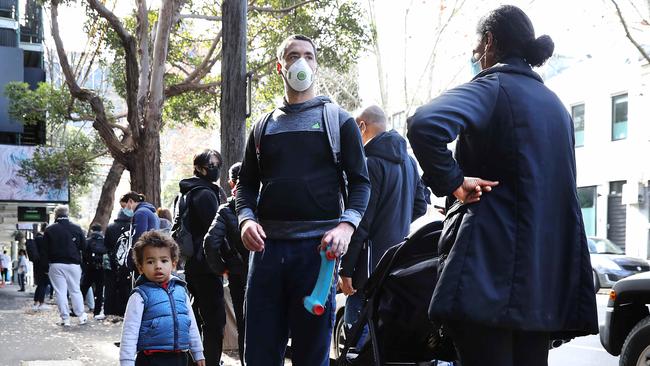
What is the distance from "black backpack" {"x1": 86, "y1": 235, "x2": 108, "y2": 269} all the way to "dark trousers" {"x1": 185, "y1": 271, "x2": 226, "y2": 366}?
10.9 metres

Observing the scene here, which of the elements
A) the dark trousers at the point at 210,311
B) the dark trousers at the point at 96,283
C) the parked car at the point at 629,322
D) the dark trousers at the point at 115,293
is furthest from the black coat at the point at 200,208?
the dark trousers at the point at 96,283

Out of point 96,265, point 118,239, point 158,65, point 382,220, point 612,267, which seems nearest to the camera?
point 382,220

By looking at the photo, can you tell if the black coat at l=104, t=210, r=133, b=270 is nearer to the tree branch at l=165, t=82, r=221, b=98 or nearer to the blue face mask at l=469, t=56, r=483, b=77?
the tree branch at l=165, t=82, r=221, b=98

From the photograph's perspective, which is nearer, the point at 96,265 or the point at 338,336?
the point at 338,336

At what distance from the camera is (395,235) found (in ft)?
21.3

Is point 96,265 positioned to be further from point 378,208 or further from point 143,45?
point 378,208

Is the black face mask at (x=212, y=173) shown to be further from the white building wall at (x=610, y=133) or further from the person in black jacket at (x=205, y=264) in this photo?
the white building wall at (x=610, y=133)

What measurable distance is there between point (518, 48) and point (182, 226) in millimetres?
4319

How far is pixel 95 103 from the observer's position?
21.3 meters

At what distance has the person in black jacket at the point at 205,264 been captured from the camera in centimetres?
708

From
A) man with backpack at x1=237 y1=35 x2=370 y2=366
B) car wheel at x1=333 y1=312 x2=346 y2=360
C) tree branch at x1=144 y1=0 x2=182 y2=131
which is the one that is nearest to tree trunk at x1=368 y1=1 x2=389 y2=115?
tree branch at x1=144 y1=0 x2=182 y2=131

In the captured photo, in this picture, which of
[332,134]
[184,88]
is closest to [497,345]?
Result: [332,134]

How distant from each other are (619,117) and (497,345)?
30.8 meters

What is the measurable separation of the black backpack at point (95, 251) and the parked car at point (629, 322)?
12.2 m
